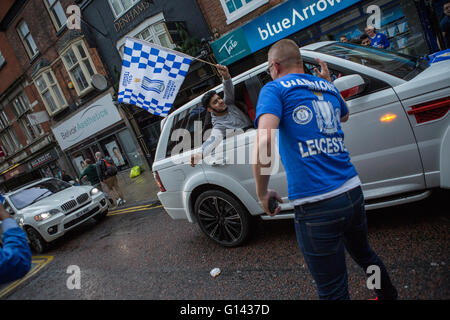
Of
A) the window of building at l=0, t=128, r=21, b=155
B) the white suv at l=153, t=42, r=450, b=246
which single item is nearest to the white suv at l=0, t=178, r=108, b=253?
the white suv at l=153, t=42, r=450, b=246

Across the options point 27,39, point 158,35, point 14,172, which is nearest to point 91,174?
point 158,35

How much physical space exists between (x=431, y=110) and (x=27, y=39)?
2217cm

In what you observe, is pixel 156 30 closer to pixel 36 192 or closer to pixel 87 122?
pixel 87 122

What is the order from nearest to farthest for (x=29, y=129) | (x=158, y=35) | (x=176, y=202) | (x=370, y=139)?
1. (x=370, y=139)
2. (x=176, y=202)
3. (x=158, y=35)
4. (x=29, y=129)

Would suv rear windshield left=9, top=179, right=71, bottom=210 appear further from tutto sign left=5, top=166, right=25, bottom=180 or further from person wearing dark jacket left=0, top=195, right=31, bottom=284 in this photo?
tutto sign left=5, top=166, right=25, bottom=180

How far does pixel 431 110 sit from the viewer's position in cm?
220

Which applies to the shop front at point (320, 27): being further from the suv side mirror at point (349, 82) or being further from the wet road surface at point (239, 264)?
the suv side mirror at point (349, 82)

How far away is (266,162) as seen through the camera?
4.40ft

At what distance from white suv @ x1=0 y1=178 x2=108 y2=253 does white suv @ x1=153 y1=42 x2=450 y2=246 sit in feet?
14.4

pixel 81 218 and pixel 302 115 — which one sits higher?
pixel 302 115

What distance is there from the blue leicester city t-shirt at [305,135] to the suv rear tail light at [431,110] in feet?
4.30

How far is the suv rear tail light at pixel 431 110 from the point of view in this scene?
2.14 meters

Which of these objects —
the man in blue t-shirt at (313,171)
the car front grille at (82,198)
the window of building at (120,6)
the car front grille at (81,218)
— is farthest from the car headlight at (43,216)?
the window of building at (120,6)
